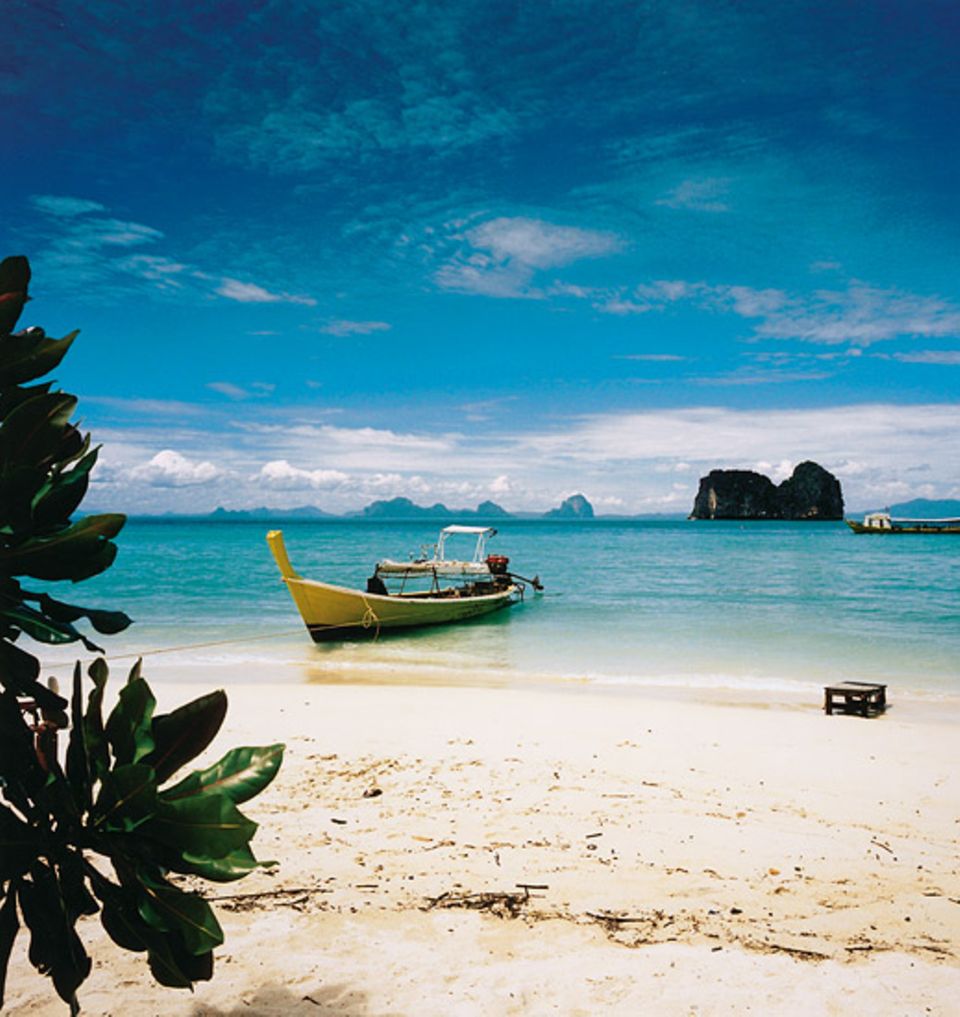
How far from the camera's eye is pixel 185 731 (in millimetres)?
1958

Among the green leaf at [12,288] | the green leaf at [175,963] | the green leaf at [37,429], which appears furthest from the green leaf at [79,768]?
the green leaf at [12,288]

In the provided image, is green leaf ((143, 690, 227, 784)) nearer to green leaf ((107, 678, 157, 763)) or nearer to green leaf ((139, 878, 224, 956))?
green leaf ((107, 678, 157, 763))

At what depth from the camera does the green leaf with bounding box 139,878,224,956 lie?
180 centimetres

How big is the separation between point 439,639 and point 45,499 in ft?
66.3

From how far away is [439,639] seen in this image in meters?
21.7

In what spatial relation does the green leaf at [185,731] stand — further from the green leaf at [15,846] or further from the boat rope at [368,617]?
the boat rope at [368,617]

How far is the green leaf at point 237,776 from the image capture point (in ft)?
6.17

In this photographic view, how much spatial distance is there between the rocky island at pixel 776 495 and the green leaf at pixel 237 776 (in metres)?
191

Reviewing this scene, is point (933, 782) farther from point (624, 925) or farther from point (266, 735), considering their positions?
point (266, 735)

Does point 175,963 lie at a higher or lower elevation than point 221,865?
lower

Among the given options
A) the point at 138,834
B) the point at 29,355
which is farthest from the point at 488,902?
the point at 29,355

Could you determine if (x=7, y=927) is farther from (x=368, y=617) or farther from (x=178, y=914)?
(x=368, y=617)

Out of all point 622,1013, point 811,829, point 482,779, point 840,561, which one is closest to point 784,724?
point 811,829

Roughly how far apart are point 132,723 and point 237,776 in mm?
287
